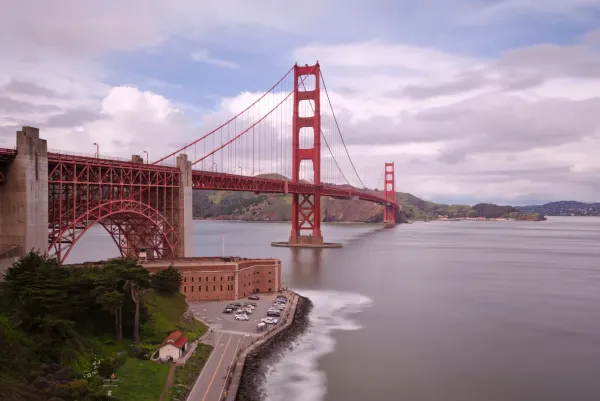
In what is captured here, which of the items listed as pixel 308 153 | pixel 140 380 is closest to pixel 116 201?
pixel 140 380

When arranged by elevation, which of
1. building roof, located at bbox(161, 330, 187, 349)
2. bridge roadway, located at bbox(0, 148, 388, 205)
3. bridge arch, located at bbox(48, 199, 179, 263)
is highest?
bridge roadway, located at bbox(0, 148, 388, 205)

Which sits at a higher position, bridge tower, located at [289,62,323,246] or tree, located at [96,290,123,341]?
bridge tower, located at [289,62,323,246]

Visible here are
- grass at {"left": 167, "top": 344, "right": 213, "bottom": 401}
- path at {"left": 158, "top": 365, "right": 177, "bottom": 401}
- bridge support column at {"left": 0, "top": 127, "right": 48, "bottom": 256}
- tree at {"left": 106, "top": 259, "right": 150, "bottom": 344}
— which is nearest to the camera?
path at {"left": 158, "top": 365, "right": 177, "bottom": 401}

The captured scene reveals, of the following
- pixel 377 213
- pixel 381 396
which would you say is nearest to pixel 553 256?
pixel 381 396

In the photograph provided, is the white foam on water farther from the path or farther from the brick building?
the brick building

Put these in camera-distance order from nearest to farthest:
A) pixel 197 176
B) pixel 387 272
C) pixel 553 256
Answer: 1. pixel 197 176
2. pixel 387 272
3. pixel 553 256

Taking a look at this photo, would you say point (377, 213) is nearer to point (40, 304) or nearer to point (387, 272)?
point (387, 272)

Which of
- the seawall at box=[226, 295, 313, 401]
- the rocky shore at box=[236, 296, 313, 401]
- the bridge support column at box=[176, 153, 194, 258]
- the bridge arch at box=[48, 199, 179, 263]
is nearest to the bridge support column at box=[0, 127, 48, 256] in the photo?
the bridge arch at box=[48, 199, 179, 263]

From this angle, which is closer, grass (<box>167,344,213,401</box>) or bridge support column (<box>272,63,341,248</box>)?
grass (<box>167,344,213,401</box>)
